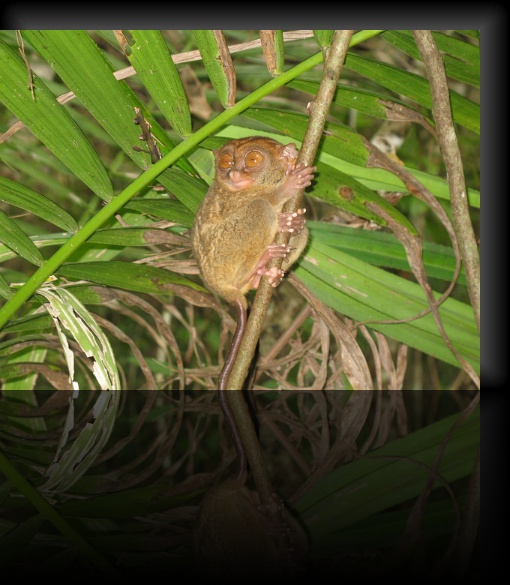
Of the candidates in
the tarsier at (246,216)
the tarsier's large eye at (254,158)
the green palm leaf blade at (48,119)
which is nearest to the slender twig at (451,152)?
the tarsier at (246,216)

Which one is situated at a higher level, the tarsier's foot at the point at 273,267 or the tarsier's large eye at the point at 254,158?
the tarsier's large eye at the point at 254,158

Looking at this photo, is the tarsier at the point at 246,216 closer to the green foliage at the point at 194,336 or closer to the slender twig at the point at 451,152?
the green foliage at the point at 194,336

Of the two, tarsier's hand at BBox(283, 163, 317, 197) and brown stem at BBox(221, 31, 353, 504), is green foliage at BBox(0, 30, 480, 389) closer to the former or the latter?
brown stem at BBox(221, 31, 353, 504)

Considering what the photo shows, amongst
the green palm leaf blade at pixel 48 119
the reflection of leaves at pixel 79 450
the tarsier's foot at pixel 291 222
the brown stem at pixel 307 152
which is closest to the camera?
the reflection of leaves at pixel 79 450

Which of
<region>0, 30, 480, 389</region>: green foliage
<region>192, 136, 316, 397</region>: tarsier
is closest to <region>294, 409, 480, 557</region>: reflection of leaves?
<region>192, 136, 316, 397</region>: tarsier

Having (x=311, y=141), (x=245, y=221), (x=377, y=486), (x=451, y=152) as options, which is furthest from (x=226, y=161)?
(x=377, y=486)

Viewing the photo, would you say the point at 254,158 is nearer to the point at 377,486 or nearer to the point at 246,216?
the point at 246,216
